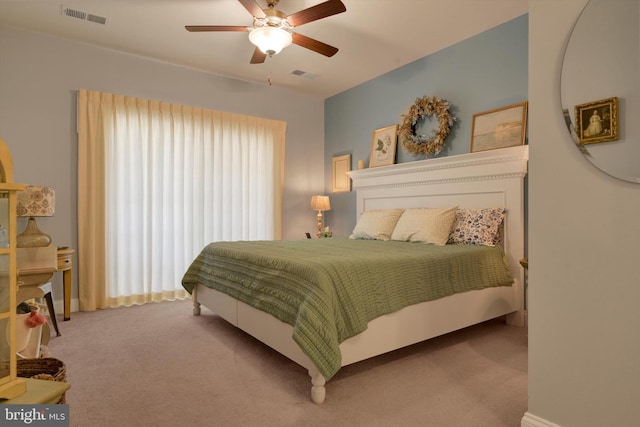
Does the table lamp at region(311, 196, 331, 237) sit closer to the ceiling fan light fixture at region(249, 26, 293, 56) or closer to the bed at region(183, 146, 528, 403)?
the bed at region(183, 146, 528, 403)

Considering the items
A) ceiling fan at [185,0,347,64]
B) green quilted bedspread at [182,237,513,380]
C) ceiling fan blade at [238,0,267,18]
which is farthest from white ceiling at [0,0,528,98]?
green quilted bedspread at [182,237,513,380]

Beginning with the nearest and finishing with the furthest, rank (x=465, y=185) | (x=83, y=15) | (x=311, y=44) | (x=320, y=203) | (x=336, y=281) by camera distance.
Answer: (x=336, y=281), (x=311, y=44), (x=83, y=15), (x=465, y=185), (x=320, y=203)

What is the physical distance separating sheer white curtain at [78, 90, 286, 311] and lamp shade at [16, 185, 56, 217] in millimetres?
572

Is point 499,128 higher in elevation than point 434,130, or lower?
lower

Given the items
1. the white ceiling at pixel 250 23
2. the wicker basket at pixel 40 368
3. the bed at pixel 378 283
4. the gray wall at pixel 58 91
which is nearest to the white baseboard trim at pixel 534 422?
the bed at pixel 378 283

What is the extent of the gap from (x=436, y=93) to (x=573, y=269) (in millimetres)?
2959

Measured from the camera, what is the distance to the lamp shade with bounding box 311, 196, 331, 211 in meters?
5.07

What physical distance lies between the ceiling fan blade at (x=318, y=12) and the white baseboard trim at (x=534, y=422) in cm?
248

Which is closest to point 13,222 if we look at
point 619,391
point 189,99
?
point 619,391

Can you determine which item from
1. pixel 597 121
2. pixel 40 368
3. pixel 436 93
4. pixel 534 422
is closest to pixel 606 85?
pixel 597 121

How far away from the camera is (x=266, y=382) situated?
211 cm

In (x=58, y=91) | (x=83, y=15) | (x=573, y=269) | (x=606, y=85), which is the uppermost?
(x=83, y=15)

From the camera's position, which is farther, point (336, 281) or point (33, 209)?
point (33, 209)

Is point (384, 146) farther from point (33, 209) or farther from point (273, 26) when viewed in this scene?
point (33, 209)
